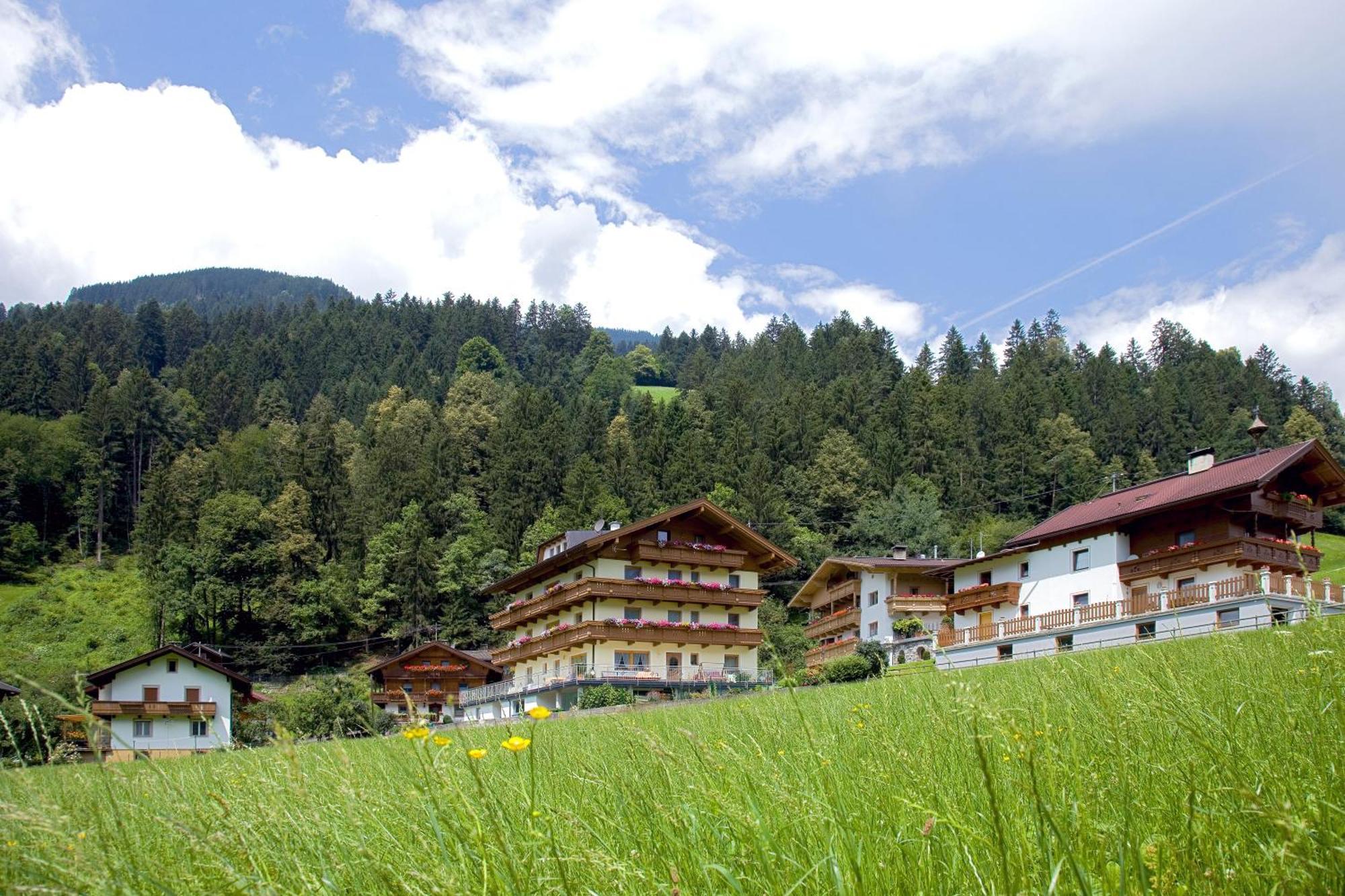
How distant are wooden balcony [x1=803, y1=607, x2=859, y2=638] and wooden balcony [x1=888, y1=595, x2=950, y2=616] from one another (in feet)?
12.8

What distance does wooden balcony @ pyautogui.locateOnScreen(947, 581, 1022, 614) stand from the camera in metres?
43.4

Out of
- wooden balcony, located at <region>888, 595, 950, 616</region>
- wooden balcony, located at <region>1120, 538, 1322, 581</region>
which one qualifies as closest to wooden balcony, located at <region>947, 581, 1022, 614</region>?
wooden balcony, located at <region>888, 595, 950, 616</region>

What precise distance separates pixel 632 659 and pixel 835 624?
19034 millimetres

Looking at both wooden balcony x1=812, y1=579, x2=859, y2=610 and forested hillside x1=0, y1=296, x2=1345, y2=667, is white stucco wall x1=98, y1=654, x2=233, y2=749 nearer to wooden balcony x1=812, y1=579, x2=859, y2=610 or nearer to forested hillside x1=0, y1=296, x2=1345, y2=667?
forested hillside x1=0, y1=296, x2=1345, y2=667

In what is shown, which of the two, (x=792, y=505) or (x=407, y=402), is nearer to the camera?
(x=792, y=505)

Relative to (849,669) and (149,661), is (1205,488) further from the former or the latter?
(149,661)

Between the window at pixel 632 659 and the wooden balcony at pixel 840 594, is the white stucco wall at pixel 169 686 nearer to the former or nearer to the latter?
the window at pixel 632 659

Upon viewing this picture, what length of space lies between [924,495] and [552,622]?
43.7m

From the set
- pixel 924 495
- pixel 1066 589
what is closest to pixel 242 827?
pixel 1066 589

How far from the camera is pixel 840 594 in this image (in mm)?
60781

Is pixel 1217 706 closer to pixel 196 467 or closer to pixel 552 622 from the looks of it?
pixel 552 622

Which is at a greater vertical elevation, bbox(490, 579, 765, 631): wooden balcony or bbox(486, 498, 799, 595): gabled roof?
bbox(486, 498, 799, 595): gabled roof

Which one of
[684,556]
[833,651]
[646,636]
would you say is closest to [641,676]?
[646,636]

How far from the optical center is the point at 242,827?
3.19m
